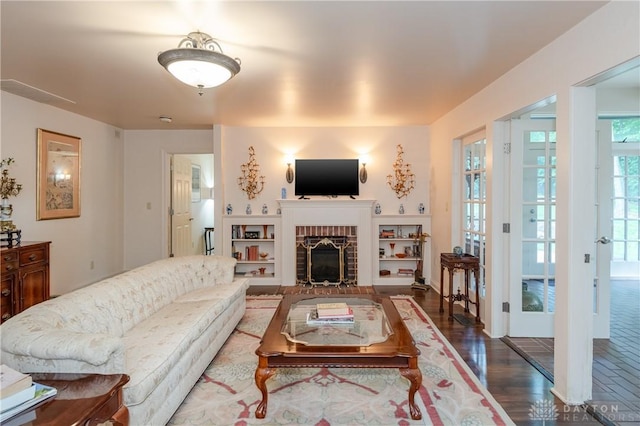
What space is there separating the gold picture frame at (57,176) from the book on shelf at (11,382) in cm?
369

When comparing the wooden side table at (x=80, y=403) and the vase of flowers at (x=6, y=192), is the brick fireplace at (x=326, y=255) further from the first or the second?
the wooden side table at (x=80, y=403)

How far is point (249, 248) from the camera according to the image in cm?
559

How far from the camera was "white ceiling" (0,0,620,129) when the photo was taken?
2.10 meters

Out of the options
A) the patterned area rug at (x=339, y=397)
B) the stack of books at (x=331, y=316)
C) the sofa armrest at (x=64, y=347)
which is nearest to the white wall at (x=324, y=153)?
the patterned area rug at (x=339, y=397)

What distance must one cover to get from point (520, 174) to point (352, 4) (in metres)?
2.32

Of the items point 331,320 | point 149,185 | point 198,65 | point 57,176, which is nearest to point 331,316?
point 331,320

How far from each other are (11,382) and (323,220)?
4287mm

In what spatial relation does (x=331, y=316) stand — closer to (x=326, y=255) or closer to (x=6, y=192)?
(x=326, y=255)

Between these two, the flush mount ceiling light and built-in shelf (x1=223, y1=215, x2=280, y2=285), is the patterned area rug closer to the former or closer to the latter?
the flush mount ceiling light

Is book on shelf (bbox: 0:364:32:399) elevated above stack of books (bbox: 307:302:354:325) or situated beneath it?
elevated above

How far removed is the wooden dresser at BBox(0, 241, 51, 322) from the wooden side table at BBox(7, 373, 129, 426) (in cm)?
233

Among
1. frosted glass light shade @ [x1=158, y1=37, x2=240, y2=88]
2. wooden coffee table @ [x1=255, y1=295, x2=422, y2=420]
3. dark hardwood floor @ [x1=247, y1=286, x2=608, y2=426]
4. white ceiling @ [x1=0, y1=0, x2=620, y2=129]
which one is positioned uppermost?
white ceiling @ [x1=0, y1=0, x2=620, y2=129]

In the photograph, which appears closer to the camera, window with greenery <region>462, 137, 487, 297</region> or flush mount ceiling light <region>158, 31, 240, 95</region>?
flush mount ceiling light <region>158, 31, 240, 95</region>

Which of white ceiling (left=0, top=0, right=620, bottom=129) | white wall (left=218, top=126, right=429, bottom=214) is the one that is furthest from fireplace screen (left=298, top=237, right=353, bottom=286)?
white ceiling (left=0, top=0, right=620, bottom=129)
